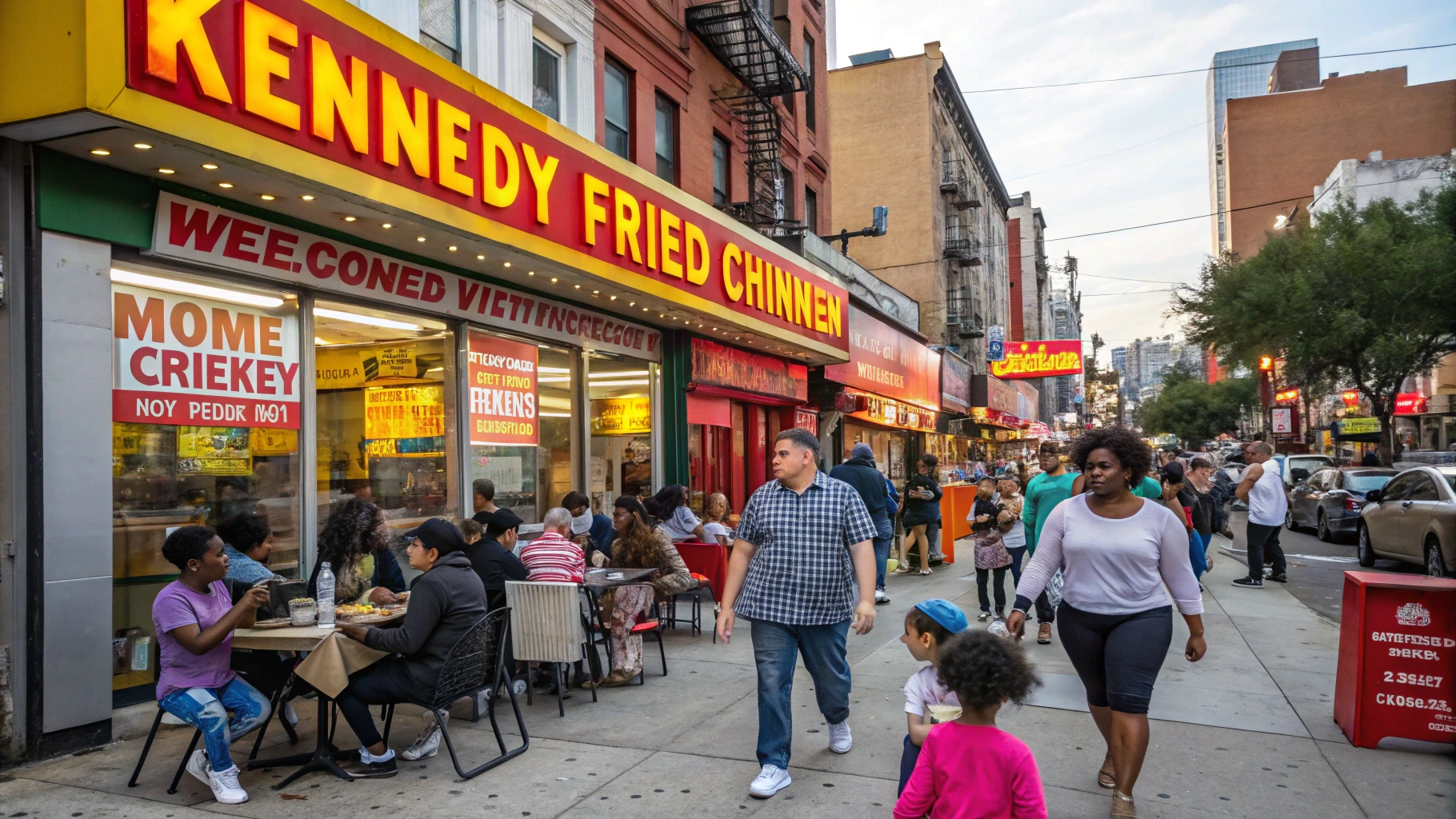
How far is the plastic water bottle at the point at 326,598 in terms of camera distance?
5.61m

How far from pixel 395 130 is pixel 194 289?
1855 millimetres

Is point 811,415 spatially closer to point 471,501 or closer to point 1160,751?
point 471,501

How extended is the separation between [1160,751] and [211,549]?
537 centimetres

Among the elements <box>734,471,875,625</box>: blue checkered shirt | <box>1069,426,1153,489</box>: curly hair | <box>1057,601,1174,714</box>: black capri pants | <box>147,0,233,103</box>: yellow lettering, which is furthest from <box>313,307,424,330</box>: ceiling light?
<box>1057,601,1174,714</box>: black capri pants

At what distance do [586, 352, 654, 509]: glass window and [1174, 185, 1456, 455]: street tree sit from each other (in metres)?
22.3

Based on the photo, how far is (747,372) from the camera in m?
16.2

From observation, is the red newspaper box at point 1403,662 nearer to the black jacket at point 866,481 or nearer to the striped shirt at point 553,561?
the black jacket at point 866,481

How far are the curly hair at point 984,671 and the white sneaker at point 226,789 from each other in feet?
12.5

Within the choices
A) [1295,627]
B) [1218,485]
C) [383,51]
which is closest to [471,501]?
[383,51]

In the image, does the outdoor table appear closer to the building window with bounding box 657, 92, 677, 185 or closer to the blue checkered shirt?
the blue checkered shirt

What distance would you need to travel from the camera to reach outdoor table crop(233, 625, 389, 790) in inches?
197

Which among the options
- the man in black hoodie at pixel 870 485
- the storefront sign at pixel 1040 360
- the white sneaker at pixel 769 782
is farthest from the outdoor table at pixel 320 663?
the storefront sign at pixel 1040 360

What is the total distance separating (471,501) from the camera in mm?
9695

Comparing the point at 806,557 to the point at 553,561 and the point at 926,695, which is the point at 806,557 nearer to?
the point at 926,695
